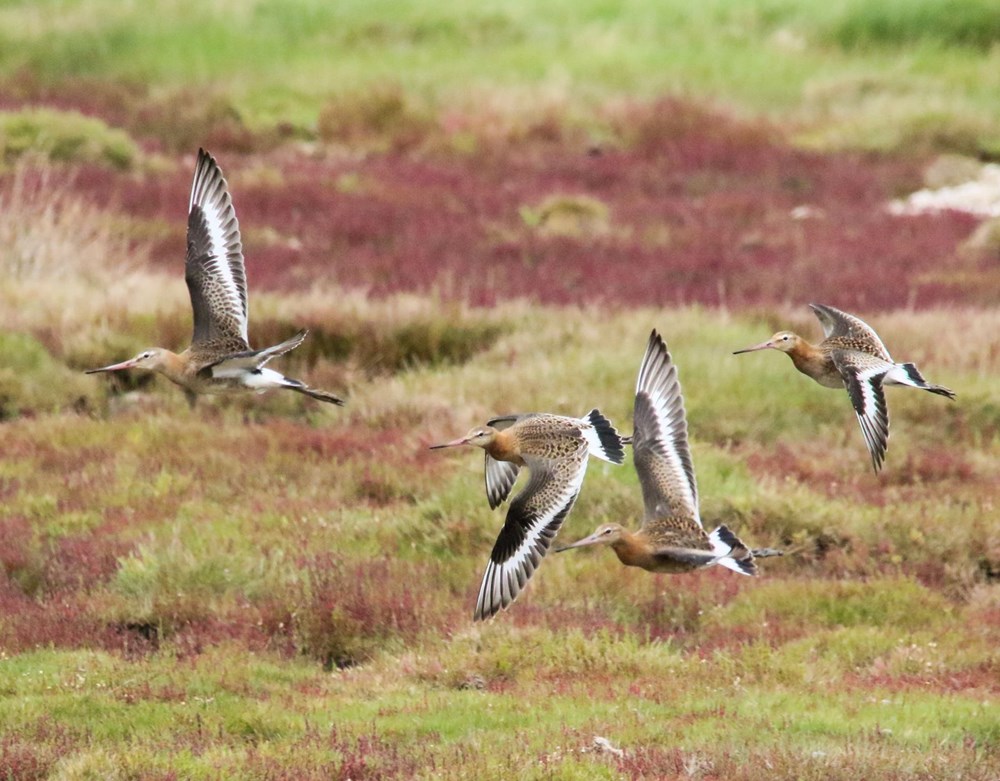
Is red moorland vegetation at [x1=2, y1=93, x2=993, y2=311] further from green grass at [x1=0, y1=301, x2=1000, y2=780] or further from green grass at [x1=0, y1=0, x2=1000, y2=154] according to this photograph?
green grass at [x1=0, y1=301, x2=1000, y2=780]

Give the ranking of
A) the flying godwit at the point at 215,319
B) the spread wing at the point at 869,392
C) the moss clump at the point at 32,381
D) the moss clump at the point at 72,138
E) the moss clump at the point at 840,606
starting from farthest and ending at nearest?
1. the moss clump at the point at 72,138
2. the moss clump at the point at 32,381
3. the moss clump at the point at 840,606
4. the flying godwit at the point at 215,319
5. the spread wing at the point at 869,392

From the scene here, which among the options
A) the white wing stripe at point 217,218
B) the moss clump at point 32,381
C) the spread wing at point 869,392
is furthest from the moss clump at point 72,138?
the spread wing at point 869,392

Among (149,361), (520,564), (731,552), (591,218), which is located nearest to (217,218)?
(149,361)

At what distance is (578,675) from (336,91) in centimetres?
2544

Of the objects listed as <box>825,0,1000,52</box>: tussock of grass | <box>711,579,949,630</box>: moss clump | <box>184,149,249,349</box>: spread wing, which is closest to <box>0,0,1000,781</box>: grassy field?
<box>711,579,949,630</box>: moss clump

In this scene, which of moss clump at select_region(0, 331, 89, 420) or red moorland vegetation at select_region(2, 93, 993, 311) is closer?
moss clump at select_region(0, 331, 89, 420)

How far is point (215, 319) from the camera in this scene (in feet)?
28.1

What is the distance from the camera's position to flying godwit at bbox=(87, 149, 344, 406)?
26.3 feet

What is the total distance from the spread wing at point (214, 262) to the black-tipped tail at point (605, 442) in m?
1.73

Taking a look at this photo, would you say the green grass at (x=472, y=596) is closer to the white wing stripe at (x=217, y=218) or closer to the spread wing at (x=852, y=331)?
the spread wing at (x=852, y=331)

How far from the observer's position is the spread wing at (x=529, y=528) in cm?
744

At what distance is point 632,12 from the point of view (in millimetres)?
41594

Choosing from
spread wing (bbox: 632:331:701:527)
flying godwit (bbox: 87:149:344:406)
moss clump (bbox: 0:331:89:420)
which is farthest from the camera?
moss clump (bbox: 0:331:89:420)

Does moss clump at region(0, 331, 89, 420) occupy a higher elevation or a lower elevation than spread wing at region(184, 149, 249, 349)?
lower
